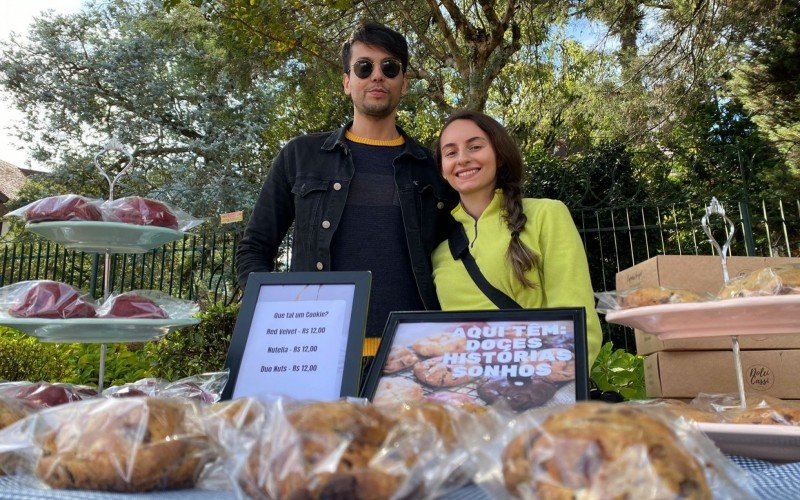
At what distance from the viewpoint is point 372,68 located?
256cm

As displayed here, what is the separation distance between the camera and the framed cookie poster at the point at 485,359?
4.17 ft

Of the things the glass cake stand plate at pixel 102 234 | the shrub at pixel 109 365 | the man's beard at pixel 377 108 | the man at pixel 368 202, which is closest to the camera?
the glass cake stand plate at pixel 102 234

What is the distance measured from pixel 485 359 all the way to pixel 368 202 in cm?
137

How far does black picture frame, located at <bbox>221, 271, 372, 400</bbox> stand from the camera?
4.77 ft

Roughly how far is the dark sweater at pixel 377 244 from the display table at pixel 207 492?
149cm

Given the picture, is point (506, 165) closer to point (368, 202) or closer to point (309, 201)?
point (368, 202)

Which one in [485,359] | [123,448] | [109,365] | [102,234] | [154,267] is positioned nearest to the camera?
[123,448]

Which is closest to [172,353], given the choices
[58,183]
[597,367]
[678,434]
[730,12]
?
[597,367]

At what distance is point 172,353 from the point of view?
6.87 metres

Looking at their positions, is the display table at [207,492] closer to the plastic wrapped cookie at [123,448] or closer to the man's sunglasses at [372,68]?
the plastic wrapped cookie at [123,448]

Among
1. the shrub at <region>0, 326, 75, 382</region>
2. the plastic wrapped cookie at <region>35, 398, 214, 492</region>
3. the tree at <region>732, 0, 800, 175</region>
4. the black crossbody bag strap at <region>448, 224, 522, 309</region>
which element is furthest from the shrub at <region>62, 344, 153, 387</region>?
the tree at <region>732, 0, 800, 175</region>

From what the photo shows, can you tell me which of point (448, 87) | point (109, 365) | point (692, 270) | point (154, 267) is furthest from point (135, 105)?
point (692, 270)

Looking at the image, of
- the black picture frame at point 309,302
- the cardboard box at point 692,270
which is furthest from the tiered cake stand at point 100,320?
the cardboard box at point 692,270

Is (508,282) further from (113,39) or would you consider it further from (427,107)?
(113,39)
